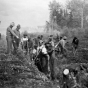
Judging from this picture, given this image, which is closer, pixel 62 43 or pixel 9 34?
pixel 9 34

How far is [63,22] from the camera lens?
143 ft

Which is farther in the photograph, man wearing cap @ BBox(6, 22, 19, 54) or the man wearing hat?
the man wearing hat

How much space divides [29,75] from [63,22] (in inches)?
1391

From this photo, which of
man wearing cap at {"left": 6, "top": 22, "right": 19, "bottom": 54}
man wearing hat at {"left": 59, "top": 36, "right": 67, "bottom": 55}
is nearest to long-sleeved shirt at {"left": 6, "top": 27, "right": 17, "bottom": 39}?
man wearing cap at {"left": 6, "top": 22, "right": 19, "bottom": 54}

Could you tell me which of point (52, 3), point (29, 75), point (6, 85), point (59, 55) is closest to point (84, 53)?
point (59, 55)

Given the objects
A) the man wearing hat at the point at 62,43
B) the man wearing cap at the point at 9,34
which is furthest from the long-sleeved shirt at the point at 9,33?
the man wearing hat at the point at 62,43

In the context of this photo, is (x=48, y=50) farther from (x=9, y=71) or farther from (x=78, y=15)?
(x=78, y=15)

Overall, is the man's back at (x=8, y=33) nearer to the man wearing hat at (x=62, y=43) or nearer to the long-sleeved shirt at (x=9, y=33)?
the long-sleeved shirt at (x=9, y=33)

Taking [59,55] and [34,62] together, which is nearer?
[34,62]

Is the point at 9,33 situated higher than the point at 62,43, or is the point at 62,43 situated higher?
the point at 9,33

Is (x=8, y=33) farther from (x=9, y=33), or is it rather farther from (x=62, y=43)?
(x=62, y=43)

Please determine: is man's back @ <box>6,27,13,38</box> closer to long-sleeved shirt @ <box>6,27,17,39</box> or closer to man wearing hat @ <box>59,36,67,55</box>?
long-sleeved shirt @ <box>6,27,17,39</box>

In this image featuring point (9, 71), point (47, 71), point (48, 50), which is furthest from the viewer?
point (47, 71)

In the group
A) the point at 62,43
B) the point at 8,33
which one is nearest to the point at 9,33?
the point at 8,33
